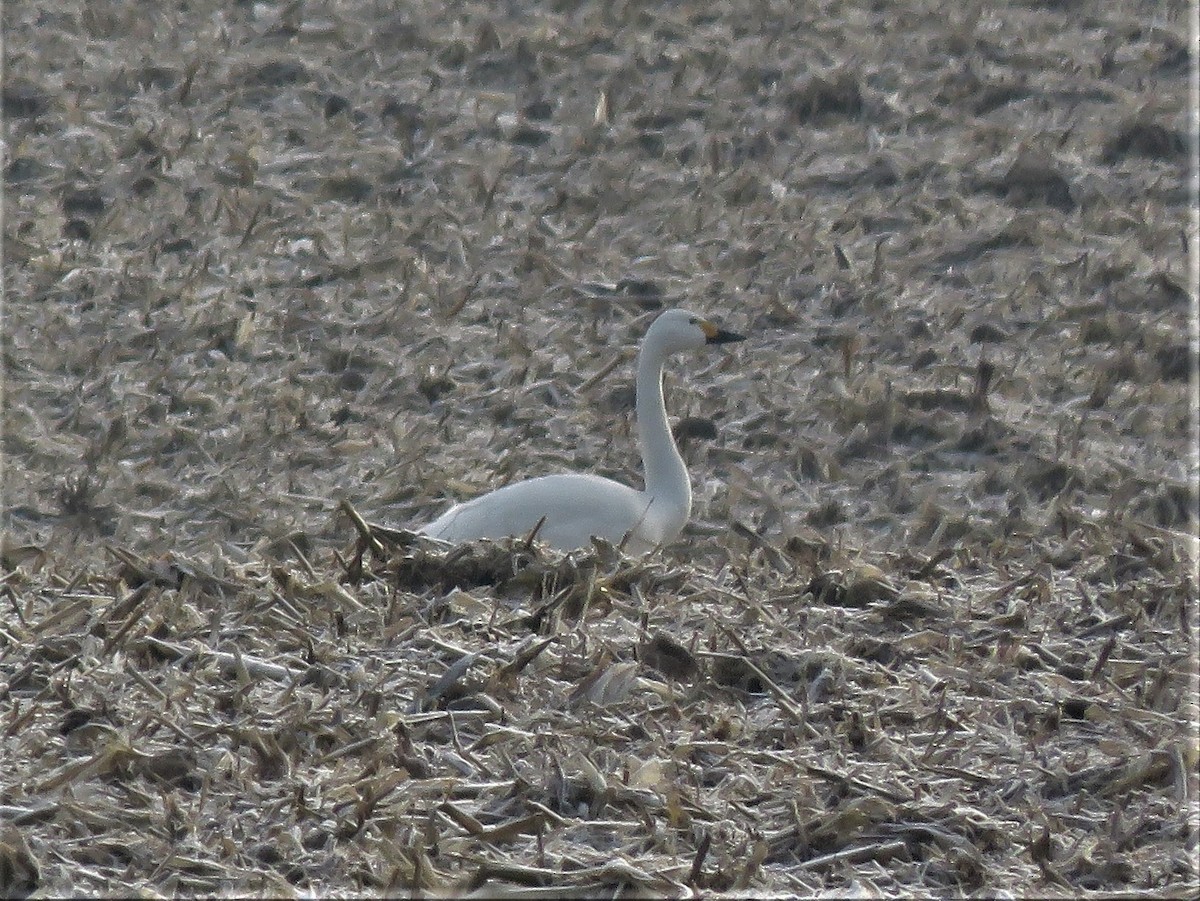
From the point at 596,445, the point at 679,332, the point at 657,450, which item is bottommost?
the point at 596,445

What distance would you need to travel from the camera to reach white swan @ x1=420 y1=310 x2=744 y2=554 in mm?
6629

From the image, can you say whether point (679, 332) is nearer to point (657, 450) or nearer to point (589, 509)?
point (657, 450)

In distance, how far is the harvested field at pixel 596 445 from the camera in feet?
13.1

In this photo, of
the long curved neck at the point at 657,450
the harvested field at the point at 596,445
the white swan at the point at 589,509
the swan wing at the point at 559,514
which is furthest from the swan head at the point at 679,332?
the swan wing at the point at 559,514

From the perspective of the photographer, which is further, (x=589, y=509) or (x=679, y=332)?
(x=679, y=332)

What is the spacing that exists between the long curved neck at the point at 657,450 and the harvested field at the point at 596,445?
233 mm

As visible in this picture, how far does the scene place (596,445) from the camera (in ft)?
26.6

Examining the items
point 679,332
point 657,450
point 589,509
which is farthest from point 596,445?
point 589,509

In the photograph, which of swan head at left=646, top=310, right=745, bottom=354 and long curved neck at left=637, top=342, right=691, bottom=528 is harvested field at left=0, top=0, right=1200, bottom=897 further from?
swan head at left=646, top=310, right=745, bottom=354

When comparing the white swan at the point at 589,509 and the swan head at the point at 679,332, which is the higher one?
the swan head at the point at 679,332

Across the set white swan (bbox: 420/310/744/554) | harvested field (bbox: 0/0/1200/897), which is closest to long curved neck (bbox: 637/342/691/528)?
white swan (bbox: 420/310/744/554)

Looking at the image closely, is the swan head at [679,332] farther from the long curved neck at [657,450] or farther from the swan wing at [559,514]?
the swan wing at [559,514]

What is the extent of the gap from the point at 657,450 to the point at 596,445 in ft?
3.08

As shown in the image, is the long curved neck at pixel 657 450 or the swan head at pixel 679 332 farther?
the swan head at pixel 679 332
